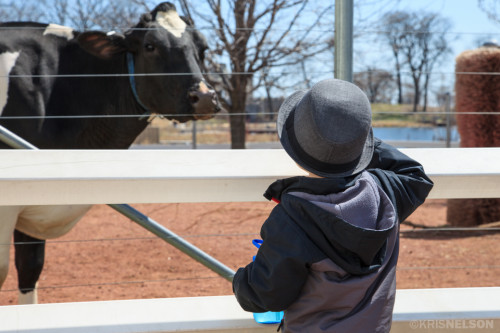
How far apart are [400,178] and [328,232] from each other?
31 cm

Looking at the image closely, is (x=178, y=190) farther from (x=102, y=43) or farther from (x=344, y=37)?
(x=102, y=43)

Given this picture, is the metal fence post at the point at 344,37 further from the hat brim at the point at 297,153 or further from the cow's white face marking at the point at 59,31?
the cow's white face marking at the point at 59,31

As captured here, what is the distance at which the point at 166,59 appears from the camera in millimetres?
3385

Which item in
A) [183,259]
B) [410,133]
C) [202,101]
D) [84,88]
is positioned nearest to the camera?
[202,101]

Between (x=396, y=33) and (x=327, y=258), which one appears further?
(x=396, y=33)

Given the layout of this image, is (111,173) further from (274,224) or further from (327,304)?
(327,304)

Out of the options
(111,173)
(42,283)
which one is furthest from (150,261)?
(111,173)

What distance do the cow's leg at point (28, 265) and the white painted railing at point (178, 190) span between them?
6.58 feet

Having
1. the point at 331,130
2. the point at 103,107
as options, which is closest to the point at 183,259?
the point at 103,107

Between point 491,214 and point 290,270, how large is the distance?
5.98 metres

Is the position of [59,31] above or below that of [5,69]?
above

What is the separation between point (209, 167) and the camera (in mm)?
1533

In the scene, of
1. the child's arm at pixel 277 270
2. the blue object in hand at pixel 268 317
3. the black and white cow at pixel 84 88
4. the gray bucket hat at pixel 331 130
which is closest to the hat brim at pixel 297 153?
the gray bucket hat at pixel 331 130

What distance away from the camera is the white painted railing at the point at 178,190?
148cm
